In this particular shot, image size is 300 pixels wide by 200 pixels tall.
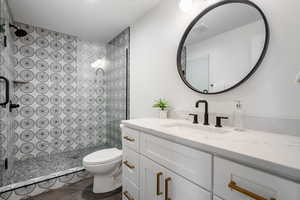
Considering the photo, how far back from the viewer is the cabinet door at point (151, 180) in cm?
86

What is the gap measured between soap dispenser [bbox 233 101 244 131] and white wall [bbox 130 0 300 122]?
0.16ft

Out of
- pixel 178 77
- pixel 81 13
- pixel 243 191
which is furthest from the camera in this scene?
pixel 81 13

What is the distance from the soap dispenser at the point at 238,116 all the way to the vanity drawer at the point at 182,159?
47 centimetres

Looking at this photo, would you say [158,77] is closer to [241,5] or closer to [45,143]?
[241,5]

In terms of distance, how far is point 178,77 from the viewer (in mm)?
1465

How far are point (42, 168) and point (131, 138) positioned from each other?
5.53 feet

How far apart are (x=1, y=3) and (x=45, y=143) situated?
6.55 ft

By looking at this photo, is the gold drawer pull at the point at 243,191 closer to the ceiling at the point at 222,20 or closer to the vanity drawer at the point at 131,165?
the vanity drawer at the point at 131,165

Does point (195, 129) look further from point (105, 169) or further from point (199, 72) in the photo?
point (105, 169)

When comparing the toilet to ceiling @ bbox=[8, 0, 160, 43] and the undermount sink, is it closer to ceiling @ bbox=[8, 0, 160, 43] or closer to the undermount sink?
the undermount sink

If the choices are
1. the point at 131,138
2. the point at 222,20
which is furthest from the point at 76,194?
the point at 222,20

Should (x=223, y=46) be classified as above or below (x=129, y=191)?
above

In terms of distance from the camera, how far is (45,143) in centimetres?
236

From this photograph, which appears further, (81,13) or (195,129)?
(81,13)
